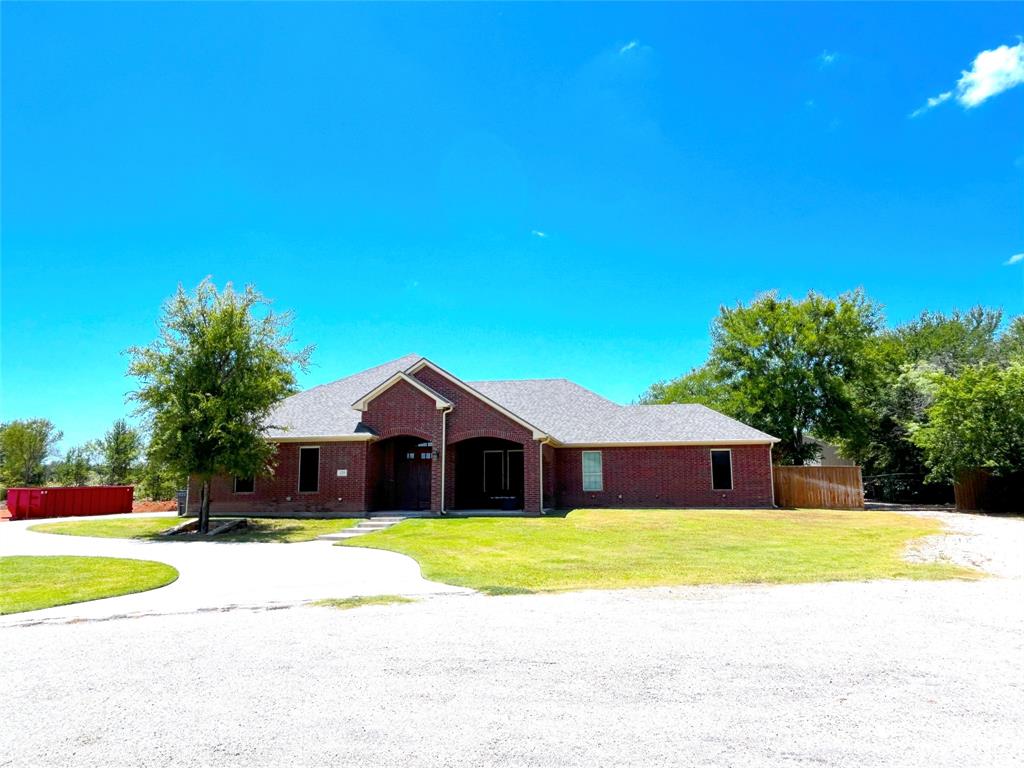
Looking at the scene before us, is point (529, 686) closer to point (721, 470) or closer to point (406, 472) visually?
point (406, 472)

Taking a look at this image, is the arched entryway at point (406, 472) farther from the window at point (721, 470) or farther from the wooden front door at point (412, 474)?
the window at point (721, 470)

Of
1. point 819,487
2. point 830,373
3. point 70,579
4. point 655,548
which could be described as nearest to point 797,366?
point 830,373

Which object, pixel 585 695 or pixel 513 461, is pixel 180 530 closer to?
pixel 513 461

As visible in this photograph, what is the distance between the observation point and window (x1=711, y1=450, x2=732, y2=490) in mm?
25375

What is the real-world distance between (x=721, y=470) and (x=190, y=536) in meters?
18.9

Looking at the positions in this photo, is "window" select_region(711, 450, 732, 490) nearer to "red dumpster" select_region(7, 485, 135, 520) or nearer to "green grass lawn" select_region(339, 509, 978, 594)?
"green grass lawn" select_region(339, 509, 978, 594)

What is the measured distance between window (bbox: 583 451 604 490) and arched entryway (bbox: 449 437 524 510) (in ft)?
8.47

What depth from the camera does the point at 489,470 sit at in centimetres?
2631

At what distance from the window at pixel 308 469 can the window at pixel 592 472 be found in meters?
10.3

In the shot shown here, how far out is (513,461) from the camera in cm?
2612

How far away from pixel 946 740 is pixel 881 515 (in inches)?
865

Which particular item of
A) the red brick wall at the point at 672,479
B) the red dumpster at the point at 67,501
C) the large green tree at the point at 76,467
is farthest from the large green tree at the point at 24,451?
the red brick wall at the point at 672,479

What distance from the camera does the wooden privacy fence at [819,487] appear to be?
26.2m

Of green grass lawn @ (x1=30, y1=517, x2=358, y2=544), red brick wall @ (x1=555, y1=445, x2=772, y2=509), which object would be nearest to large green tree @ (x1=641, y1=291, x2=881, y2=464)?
red brick wall @ (x1=555, y1=445, x2=772, y2=509)
